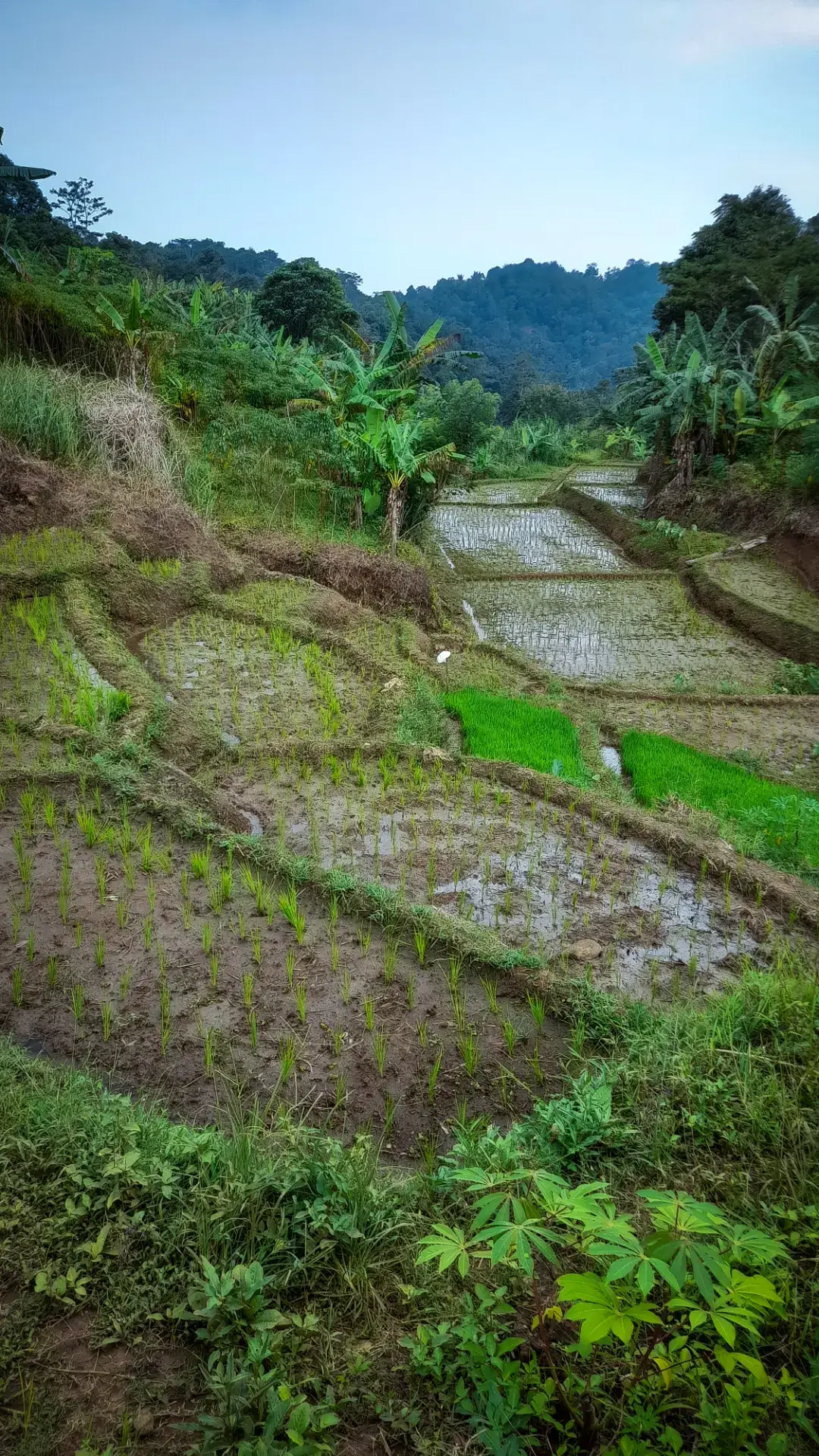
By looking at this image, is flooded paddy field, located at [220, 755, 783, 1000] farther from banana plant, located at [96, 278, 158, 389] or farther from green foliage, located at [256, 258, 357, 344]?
green foliage, located at [256, 258, 357, 344]

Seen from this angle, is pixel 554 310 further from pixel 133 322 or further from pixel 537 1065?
pixel 537 1065

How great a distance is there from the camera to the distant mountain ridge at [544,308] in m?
69.8

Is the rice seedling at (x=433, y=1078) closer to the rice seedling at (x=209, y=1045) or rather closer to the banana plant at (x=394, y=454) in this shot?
the rice seedling at (x=209, y=1045)

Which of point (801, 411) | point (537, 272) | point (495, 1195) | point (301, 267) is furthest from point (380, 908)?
point (537, 272)

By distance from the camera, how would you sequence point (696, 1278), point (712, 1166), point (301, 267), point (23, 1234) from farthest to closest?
point (301, 267)
point (712, 1166)
point (23, 1234)
point (696, 1278)

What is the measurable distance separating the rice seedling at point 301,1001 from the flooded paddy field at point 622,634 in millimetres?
4819

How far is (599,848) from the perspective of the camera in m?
3.97

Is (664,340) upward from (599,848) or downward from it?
upward

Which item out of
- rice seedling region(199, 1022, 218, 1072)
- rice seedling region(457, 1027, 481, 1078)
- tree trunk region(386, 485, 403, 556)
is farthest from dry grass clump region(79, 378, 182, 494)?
rice seedling region(457, 1027, 481, 1078)

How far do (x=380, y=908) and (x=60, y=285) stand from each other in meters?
11.3

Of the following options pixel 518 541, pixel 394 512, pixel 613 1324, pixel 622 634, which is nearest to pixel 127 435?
pixel 394 512

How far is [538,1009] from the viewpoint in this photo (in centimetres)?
265

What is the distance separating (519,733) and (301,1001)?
317 centimetres

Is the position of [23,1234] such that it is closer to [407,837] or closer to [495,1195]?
[495,1195]
